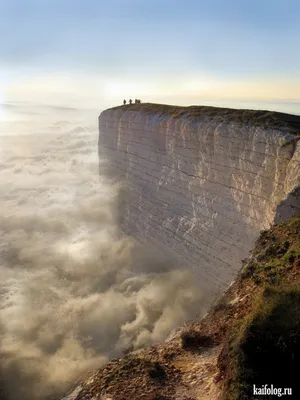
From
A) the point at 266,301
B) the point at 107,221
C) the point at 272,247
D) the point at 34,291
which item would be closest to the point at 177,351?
the point at 266,301

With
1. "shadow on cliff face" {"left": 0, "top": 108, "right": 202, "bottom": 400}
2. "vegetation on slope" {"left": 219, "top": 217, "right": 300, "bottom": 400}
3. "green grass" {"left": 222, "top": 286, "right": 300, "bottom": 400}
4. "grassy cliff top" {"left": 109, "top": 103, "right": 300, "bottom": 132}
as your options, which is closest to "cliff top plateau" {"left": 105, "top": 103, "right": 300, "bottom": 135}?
"grassy cliff top" {"left": 109, "top": 103, "right": 300, "bottom": 132}

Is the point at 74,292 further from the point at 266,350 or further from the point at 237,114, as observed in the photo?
the point at 266,350

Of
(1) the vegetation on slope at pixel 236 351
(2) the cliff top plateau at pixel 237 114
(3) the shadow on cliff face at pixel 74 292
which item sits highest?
(2) the cliff top plateau at pixel 237 114

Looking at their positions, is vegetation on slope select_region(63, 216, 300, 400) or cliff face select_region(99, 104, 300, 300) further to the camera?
cliff face select_region(99, 104, 300, 300)

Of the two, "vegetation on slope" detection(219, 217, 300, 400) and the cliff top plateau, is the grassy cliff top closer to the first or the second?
the cliff top plateau

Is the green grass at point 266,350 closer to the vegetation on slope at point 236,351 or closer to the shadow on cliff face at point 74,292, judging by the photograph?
the vegetation on slope at point 236,351

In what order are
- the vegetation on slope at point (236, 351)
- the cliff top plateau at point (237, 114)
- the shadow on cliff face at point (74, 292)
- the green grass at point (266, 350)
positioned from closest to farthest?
the green grass at point (266, 350), the vegetation on slope at point (236, 351), the shadow on cliff face at point (74, 292), the cliff top plateau at point (237, 114)

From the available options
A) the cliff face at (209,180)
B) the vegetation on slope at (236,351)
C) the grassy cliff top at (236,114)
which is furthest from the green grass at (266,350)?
the grassy cliff top at (236,114)
